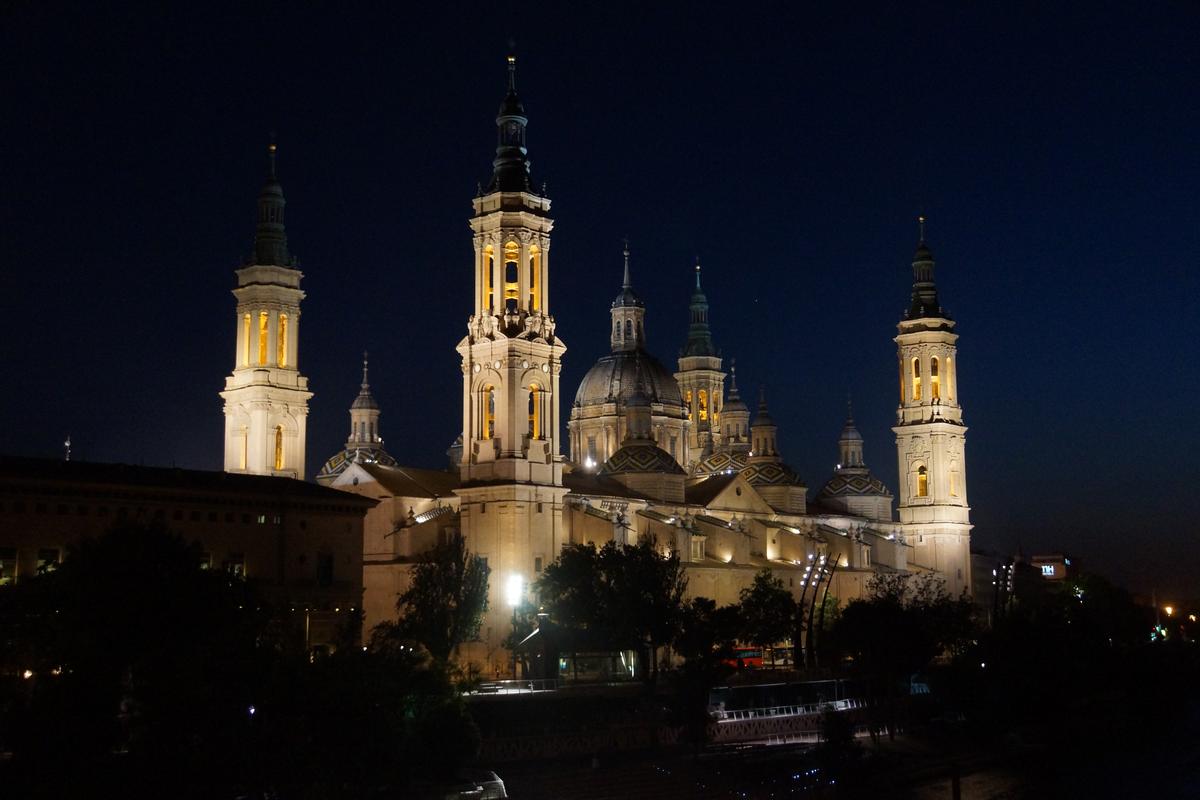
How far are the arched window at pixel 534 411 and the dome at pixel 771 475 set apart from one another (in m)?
29.9

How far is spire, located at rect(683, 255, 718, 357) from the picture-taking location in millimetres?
132250

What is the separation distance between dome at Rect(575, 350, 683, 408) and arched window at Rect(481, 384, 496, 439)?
106ft

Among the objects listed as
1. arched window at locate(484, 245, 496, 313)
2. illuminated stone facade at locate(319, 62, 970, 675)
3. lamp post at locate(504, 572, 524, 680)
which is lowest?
lamp post at locate(504, 572, 524, 680)

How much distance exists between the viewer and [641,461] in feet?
316

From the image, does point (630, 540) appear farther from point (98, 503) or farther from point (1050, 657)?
point (98, 503)

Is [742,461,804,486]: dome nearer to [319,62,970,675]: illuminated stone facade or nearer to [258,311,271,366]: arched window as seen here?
[319,62,970,675]: illuminated stone facade

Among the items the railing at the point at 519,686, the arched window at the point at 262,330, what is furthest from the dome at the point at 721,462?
the railing at the point at 519,686

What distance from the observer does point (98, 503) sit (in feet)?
188

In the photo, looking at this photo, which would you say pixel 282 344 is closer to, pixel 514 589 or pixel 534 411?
pixel 534 411

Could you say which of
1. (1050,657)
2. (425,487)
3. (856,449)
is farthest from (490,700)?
(856,449)

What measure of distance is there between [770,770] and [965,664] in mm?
26701

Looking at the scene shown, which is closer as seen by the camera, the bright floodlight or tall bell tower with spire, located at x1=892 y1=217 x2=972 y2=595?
the bright floodlight

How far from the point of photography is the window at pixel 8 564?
53.9 meters

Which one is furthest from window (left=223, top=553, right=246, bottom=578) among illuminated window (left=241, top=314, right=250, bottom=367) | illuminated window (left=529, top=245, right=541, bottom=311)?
illuminated window (left=529, top=245, right=541, bottom=311)
